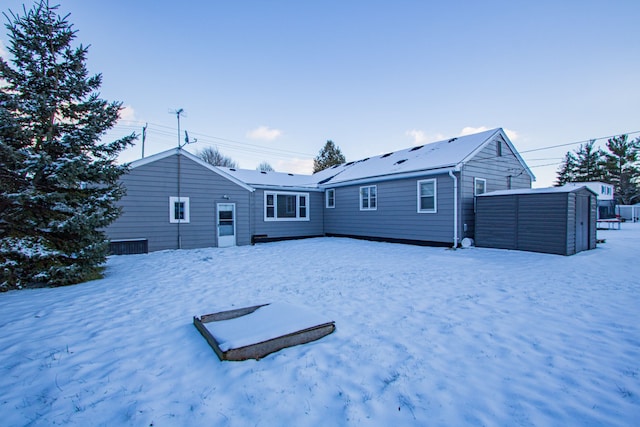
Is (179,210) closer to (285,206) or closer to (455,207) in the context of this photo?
(285,206)

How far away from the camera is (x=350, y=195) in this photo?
49.0 ft

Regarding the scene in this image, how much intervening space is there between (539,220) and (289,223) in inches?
412

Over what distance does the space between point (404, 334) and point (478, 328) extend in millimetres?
1001

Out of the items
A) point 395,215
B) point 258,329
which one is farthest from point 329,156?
point 258,329

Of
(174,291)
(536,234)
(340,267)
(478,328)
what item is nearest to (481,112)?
(536,234)

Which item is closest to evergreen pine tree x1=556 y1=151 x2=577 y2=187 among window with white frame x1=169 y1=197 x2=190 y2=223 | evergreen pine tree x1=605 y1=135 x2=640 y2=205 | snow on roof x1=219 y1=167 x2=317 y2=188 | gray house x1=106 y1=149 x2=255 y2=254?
evergreen pine tree x1=605 y1=135 x2=640 y2=205

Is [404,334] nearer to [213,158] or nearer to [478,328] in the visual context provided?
[478,328]

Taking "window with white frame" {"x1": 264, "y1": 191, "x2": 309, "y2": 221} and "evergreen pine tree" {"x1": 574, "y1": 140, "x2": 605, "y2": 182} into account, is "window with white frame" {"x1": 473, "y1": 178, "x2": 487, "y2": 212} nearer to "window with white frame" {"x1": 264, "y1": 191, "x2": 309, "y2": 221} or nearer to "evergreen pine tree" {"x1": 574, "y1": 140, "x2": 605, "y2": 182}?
"window with white frame" {"x1": 264, "y1": 191, "x2": 309, "y2": 221}

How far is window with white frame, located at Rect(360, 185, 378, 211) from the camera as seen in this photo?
13.7m

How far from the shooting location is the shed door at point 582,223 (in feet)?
31.1

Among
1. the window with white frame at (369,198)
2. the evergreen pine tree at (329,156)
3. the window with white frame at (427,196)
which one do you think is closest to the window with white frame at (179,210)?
the window with white frame at (369,198)

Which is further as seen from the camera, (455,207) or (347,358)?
(455,207)

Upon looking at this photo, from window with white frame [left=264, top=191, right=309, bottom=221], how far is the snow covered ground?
28.2 ft

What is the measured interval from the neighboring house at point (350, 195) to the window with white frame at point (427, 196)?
41 mm
